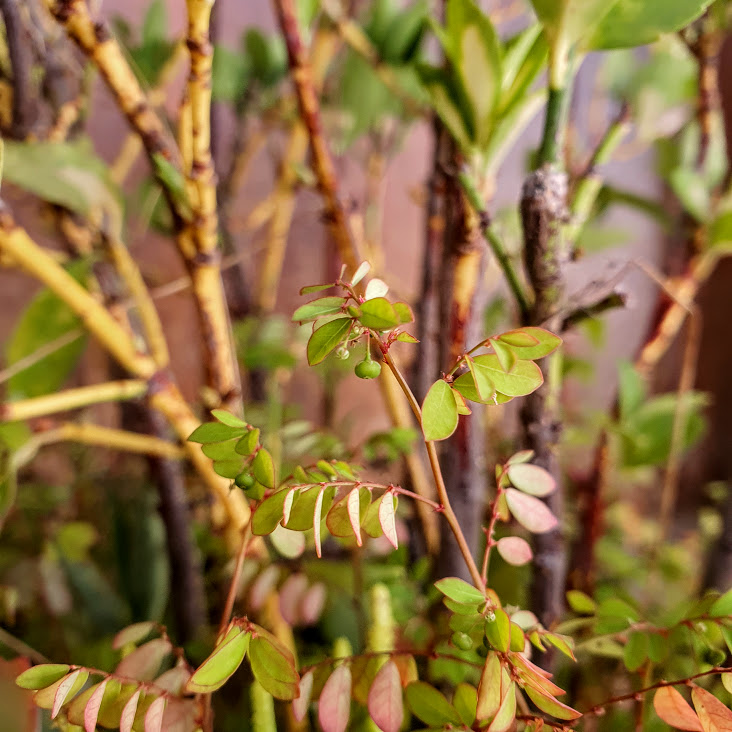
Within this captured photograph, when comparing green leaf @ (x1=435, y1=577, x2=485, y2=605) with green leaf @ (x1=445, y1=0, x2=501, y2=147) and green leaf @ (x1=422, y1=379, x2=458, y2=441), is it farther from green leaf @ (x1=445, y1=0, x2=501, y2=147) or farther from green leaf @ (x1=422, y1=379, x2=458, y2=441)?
green leaf @ (x1=445, y1=0, x2=501, y2=147)

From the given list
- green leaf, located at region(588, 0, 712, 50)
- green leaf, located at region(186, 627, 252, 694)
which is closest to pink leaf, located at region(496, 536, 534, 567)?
green leaf, located at region(186, 627, 252, 694)

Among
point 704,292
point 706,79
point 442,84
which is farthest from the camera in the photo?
point 704,292

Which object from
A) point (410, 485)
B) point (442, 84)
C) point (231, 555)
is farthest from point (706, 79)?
point (231, 555)

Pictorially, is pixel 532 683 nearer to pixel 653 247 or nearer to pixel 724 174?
pixel 724 174

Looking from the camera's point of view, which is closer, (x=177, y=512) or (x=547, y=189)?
(x=547, y=189)

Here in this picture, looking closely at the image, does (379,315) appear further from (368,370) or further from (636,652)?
(636,652)

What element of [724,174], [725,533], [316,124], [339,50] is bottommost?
[725,533]

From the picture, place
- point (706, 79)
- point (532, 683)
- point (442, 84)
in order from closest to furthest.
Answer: point (532, 683) < point (442, 84) < point (706, 79)
